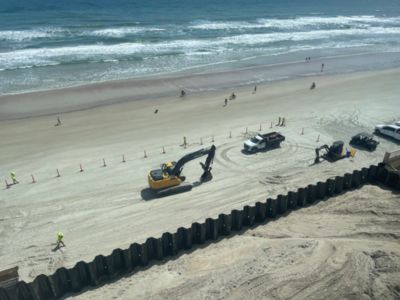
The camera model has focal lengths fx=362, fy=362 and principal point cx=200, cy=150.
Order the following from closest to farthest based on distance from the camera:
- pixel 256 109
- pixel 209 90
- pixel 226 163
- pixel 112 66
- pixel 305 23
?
pixel 226 163, pixel 256 109, pixel 209 90, pixel 112 66, pixel 305 23

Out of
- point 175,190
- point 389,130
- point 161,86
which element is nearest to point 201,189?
point 175,190

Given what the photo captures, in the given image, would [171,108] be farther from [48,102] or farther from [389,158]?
[389,158]

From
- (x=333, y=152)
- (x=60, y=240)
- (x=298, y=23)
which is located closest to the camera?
(x=60, y=240)

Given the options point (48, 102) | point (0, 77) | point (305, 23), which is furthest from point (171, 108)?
point (305, 23)

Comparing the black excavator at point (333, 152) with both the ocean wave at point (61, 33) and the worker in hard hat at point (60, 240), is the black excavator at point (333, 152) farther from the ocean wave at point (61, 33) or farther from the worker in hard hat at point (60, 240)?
the ocean wave at point (61, 33)

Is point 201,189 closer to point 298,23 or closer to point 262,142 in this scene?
point 262,142

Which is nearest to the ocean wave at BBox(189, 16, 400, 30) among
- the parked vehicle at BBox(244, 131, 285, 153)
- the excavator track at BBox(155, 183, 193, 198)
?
the parked vehicle at BBox(244, 131, 285, 153)
